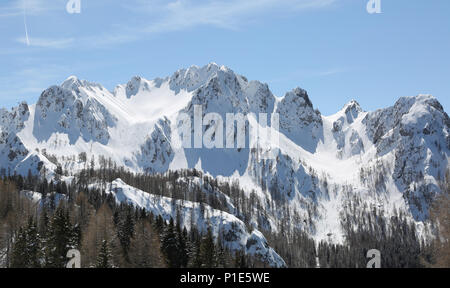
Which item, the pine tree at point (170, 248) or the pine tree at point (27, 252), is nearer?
the pine tree at point (27, 252)

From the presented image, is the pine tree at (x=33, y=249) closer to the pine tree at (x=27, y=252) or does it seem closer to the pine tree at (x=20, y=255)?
the pine tree at (x=27, y=252)

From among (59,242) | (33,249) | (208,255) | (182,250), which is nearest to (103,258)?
(59,242)

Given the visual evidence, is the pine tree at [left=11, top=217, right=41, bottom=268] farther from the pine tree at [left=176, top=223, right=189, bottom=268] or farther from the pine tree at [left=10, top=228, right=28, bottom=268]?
the pine tree at [left=176, top=223, right=189, bottom=268]

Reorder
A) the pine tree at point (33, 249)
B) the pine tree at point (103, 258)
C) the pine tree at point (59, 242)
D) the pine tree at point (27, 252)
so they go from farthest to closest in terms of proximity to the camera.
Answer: the pine tree at point (59, 242) < the pine tree at point (33, 249) < the pine tree at point (27, 252) < the pine tree at point (103, 258)

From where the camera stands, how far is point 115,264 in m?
96.6

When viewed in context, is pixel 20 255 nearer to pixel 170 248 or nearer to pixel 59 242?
pixel 59 242

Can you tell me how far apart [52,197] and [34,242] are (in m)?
101

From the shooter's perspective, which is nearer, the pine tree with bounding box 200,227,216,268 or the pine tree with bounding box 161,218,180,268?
the pine tree with bounding box 200,227,216,268

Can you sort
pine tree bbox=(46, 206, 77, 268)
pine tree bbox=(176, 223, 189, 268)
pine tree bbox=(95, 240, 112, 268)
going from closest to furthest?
pine tree bbox=(95, 240, 112, 268), pine tree bbox=(46, 206, 77, 268), pine tree bbox=(176, 223, 189, 268)

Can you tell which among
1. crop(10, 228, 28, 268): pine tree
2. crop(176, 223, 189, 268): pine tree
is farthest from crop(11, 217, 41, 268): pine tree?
crop(176, 223, 189, 268): pine tree

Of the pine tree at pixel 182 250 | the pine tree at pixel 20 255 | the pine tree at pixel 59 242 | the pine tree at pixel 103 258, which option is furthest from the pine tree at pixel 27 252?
the pine tree at pixel 182 250

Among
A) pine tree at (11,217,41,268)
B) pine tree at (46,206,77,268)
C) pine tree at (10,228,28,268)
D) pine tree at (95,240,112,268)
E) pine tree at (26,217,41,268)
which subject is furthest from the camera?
pine tree at (46,206,77,268)
